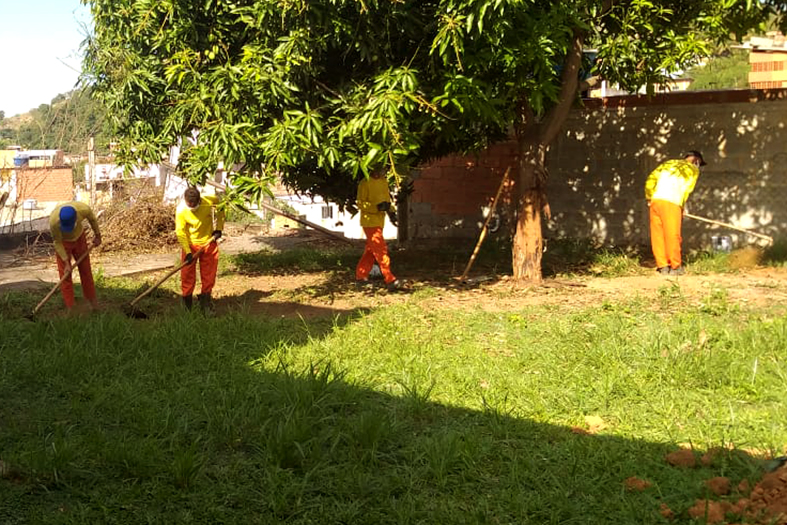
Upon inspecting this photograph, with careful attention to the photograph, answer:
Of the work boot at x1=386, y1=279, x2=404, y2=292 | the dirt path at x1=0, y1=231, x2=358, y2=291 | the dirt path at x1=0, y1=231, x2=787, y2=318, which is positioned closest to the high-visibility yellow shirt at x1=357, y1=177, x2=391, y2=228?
the work boot at x1=386, y1=279, x2=404, y2=292

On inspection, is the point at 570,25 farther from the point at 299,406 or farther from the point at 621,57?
the point at 299,406

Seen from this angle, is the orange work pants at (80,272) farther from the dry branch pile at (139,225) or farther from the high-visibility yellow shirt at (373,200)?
the dry branch pile at (139,225)

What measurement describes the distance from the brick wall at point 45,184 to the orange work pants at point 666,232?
8.59 m

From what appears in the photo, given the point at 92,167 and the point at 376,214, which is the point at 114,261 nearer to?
the point at 92,167

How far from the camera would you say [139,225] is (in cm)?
1364

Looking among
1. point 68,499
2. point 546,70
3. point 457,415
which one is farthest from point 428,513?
point 546,70

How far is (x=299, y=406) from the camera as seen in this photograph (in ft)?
16.2

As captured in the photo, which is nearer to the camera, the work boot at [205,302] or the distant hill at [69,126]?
the work boot at [205,302]

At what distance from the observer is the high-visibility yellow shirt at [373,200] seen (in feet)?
29.8

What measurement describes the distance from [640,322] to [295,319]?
301 centimetres

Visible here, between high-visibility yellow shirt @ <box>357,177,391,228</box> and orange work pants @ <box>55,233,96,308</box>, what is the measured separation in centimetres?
282

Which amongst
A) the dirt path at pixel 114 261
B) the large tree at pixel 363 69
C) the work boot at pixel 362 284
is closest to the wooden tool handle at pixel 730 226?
the large tree at pixel 363 69

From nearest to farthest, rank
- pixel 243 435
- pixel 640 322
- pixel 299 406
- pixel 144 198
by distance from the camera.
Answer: pixel 243 435 → pixel 299 406 → pixel 640 322 → pixel 144 198

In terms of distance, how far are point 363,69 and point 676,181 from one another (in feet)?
12.9
